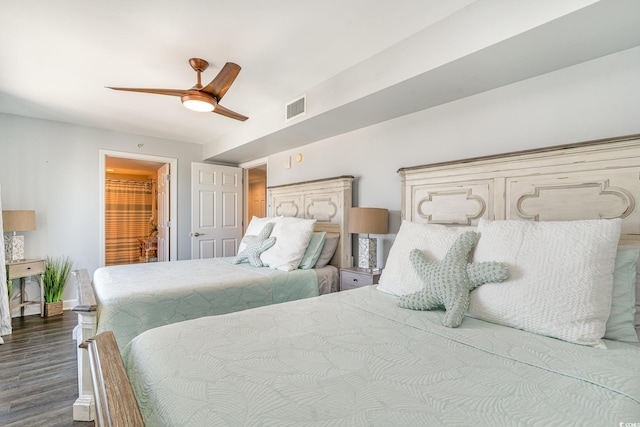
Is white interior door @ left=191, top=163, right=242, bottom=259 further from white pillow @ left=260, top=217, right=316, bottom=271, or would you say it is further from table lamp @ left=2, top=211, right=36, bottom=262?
white pillow @ left=260, top=217, right=316, bottom=271

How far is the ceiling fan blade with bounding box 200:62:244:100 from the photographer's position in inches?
80.7

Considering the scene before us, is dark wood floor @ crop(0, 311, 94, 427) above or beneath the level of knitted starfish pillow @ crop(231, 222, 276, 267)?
beneath

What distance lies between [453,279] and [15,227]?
14.4ft

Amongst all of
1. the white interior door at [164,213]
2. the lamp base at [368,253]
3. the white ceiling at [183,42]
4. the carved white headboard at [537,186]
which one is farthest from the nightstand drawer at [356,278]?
the white interior door at [164,213]

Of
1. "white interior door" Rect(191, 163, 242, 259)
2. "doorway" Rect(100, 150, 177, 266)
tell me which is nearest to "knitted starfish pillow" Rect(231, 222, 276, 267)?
"white interior door" Rect(191, 163, 242, 259)

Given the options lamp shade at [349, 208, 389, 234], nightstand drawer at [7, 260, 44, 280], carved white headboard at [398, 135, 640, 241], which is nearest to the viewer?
carved white headboard at [398, 135, 640, 241]

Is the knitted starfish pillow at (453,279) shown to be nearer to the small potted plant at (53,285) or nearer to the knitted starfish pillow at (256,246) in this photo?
the knitted starfish pillow at (256,246)

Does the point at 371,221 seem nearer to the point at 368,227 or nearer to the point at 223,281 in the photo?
the point at 368,227

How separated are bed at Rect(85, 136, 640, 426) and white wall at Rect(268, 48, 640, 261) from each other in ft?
0.66

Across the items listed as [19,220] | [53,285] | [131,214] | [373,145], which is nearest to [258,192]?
[131,214]

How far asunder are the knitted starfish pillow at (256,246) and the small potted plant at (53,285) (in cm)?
235

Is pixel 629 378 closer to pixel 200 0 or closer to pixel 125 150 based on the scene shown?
pixel 200 0

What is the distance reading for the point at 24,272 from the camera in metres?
3.35

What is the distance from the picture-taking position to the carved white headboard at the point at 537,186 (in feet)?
5.18
